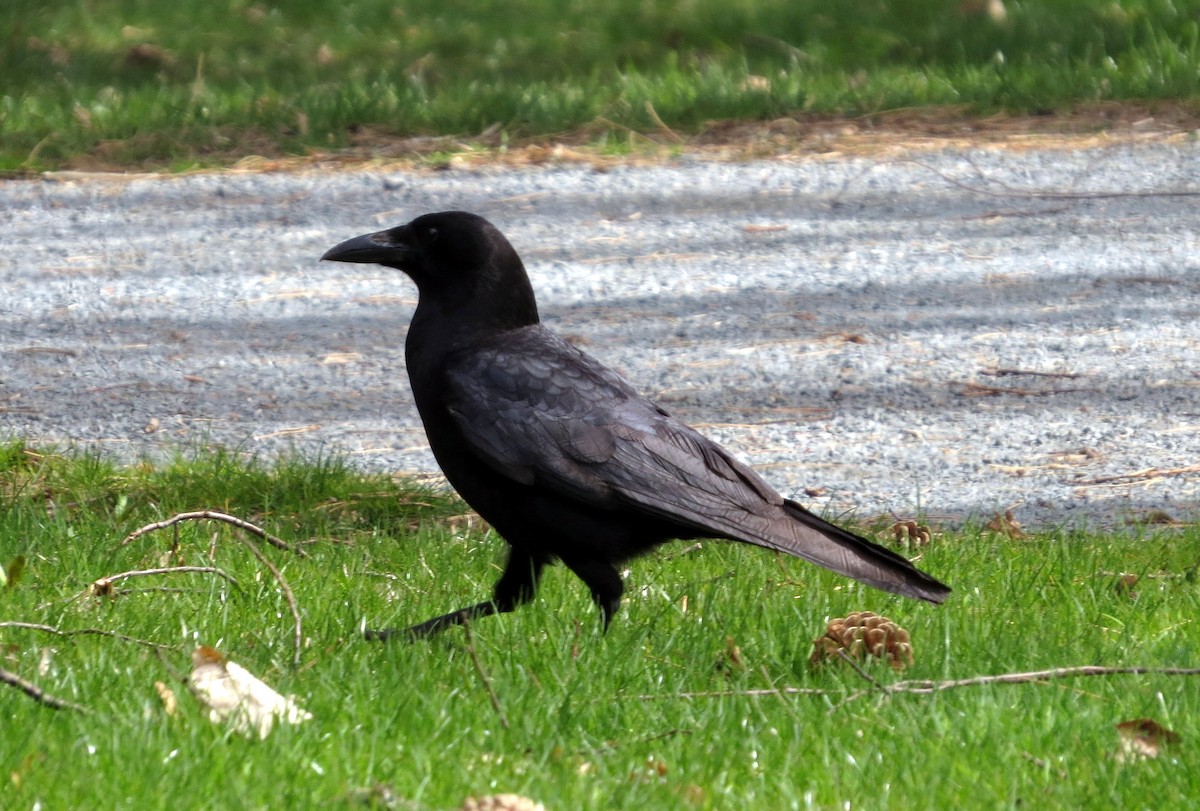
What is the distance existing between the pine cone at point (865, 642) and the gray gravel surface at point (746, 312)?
1476mm

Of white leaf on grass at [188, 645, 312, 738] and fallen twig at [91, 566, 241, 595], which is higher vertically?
white leaf on grass at [188, 645, 312, 738]

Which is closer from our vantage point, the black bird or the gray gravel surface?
the black bird

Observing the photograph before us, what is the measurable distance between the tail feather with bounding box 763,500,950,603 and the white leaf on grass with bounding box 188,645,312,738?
1.14 m

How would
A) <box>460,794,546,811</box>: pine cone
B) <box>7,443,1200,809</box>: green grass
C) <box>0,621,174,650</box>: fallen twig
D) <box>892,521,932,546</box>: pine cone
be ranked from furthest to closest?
<box>892,521,932,546</box>: pine cone
<box>0,621,174,650</box>: fallen twig
<box>7,443,1200,809</box>: green grass
<box>460,794,546,811</box>: pine cone

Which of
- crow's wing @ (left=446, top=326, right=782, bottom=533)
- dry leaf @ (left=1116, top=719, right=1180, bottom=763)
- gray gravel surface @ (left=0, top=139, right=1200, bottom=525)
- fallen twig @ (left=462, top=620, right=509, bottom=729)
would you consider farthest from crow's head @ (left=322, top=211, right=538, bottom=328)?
dry leaf @ (left=1116, top=719, right=1180, bottom=763)

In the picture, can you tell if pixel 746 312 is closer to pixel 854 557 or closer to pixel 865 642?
pixel 854 557

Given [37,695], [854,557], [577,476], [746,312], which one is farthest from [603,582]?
[746,312]

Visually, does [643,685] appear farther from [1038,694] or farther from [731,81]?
[731,81]

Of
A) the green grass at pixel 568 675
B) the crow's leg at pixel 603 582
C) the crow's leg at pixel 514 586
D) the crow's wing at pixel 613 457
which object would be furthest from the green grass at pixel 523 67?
the crow's leg at pixel 603 582

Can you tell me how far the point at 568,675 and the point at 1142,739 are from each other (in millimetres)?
1129

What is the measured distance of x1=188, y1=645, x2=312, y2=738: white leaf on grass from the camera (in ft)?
10.6

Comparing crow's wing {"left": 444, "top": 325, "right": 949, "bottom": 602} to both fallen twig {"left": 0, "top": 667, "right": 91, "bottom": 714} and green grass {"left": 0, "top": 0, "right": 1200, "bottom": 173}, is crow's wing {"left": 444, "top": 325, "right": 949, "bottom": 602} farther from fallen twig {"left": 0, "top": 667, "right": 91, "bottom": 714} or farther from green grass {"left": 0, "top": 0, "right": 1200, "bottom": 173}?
green grass {"left": 0, "top": 0, "right": 1200, "bottom": 173}

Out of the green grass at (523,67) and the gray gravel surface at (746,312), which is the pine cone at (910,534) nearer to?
the gray gravel surface at (746,312)

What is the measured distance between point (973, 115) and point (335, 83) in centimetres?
372
